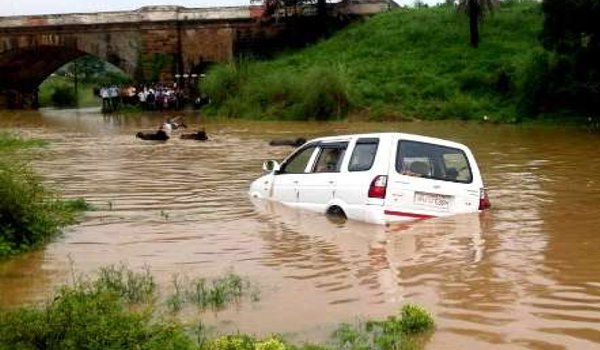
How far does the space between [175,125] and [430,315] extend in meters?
23.8

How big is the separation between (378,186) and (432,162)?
0.84 metres

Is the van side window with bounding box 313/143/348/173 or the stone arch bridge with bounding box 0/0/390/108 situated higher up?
the stone arch bridge with bounding box 0/0/390/108

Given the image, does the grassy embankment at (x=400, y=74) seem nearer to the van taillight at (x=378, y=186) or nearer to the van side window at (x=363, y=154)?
the van side window at (x=363, y=154)

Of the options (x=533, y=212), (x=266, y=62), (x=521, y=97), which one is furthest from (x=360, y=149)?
(x=266, y=62)

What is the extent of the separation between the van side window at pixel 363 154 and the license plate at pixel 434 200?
0.68 m

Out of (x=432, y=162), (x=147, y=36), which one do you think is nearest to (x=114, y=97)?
(x=147, y=36)

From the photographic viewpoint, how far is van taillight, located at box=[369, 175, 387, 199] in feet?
34.0

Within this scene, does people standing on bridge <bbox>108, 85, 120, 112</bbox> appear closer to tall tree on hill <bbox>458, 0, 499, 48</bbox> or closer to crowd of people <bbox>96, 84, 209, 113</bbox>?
crowd of people <bbox>96, 84, 209, 113</bbox>

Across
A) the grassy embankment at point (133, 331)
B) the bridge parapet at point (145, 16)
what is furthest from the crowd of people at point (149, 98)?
the grassy embankment at point (133, 331)

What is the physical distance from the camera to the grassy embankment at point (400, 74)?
3488 centimetres

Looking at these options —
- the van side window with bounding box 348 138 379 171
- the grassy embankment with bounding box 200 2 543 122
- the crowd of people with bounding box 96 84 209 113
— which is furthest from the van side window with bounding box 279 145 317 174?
the crowd of people with bounding box 96 84 209 113

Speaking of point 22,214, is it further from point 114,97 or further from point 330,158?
point 114,97

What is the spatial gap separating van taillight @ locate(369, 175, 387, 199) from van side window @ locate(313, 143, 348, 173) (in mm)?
793

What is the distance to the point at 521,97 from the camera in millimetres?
33438
